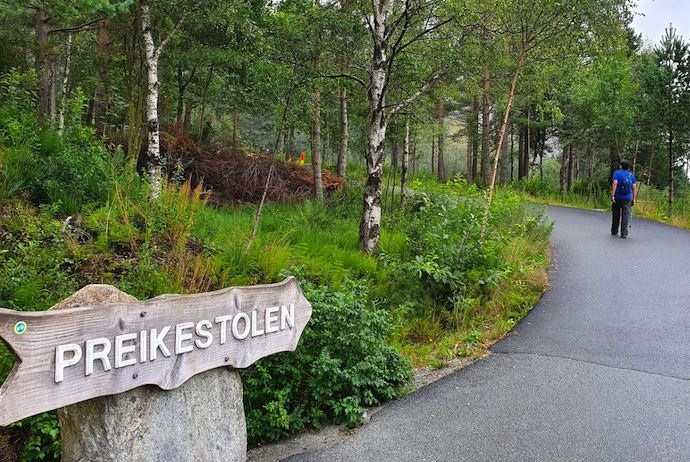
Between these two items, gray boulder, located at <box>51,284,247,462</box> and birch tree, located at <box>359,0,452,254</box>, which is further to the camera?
birch tree, located at <box>359,0,452,254</box>

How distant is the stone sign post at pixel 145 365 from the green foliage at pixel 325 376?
2.64 feet

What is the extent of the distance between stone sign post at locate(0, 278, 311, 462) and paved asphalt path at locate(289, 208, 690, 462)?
1.01m

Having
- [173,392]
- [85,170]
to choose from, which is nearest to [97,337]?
[173,392]

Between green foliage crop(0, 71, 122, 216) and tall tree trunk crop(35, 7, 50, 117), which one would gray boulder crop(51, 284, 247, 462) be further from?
tall tree trunk crop(35, 7, 50, 117)

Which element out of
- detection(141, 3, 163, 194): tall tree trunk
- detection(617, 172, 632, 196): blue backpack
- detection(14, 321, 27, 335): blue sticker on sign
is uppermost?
detection(141, 3, 163, 194): tall tree trunk

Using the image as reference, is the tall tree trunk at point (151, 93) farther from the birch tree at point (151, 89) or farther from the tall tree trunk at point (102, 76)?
the tall tree trunk at point (102, 76)

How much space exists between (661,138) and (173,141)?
15.8m

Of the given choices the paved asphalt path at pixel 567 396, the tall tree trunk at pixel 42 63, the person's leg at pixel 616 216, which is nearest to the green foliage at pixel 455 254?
the paved asphalt path at pixel 567 396

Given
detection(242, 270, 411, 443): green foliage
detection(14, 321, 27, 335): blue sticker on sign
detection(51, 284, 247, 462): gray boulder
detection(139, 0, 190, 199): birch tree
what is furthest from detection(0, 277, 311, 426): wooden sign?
detection(139, 0, 190, 199): birch tree

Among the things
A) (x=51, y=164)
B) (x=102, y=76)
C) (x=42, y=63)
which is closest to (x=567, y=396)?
(x=51, y=164)

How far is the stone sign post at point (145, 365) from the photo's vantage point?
2.44 m

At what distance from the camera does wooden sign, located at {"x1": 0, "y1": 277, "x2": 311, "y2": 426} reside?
239 centimetres

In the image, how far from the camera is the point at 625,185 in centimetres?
1195

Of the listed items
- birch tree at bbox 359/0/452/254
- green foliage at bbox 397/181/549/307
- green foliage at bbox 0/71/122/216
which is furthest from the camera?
birch tree at bbox 359/0/452/254
